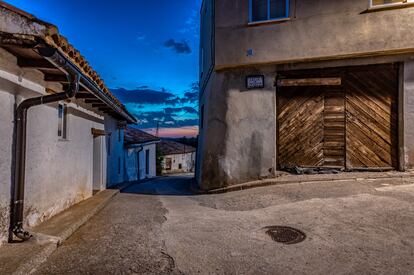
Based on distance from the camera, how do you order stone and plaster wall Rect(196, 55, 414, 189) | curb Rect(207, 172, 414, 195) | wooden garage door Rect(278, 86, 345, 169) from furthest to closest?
stone and plaster wall Rect(196, 55, 414, 189) → wooden garage door Rect(278, 86, 345, 169) → curb Rect(207, 172, 414, 195)

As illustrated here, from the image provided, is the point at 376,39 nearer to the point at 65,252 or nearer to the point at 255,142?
the point at 255,142

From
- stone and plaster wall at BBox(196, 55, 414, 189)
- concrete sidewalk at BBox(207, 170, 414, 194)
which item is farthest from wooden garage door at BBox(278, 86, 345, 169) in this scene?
concrete sidewalk at BBox(207, 170, 414, 194)

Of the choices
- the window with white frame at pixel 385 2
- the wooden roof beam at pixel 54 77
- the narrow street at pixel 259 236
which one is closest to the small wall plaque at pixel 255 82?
the narrow street at pixel 259 236

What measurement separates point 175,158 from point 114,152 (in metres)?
20.7

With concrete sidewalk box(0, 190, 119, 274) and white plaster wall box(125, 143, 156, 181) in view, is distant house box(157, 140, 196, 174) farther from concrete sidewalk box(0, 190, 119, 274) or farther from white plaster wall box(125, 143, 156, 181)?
concrete sidewalk box(0, 190, 119, 274)

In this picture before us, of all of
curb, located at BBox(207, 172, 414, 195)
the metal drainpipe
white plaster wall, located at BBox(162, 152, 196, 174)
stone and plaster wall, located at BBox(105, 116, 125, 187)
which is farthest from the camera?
white plaster wall, located at BBox(162, 152, 196, 174)

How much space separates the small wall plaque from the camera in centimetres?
890

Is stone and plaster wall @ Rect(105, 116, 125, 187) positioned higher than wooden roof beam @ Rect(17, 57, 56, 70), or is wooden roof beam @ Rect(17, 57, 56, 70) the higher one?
wooden roof beam @ Rect(17, 57, 56, 70)

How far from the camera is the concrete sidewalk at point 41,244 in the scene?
3291 millimetres

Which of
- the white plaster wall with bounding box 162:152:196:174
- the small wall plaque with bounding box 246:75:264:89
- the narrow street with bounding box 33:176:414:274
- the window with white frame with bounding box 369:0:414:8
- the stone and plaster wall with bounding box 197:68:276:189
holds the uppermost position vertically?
the window with white frame with bounding box 369:0:414:8

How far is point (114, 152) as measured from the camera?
43.1 feet

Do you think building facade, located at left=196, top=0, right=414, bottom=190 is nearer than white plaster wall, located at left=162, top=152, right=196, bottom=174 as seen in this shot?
Yes

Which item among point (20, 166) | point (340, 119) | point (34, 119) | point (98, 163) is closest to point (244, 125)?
point (340, 119)

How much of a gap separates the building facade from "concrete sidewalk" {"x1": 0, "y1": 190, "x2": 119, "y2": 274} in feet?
15.8
